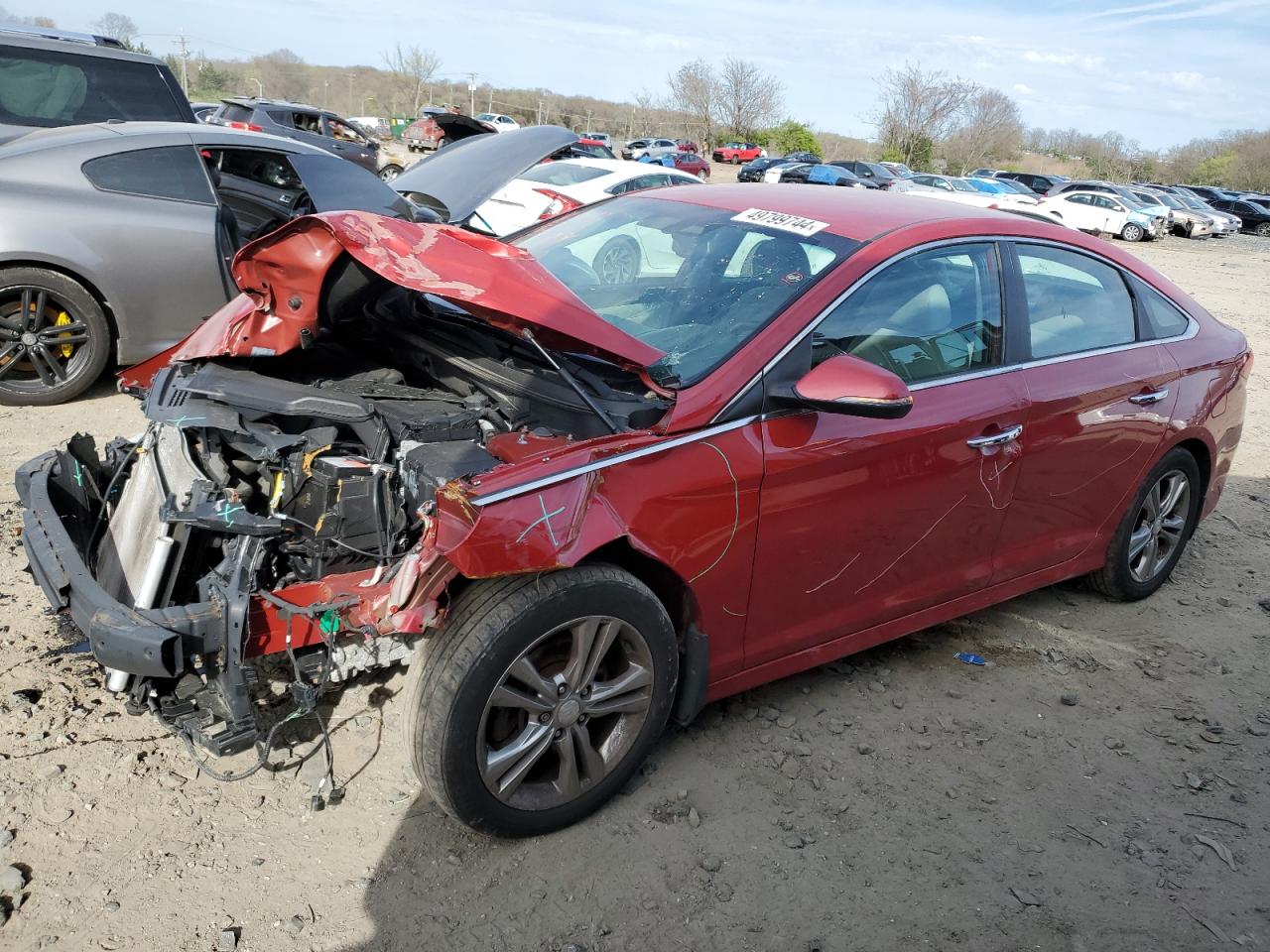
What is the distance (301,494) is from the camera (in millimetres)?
2611

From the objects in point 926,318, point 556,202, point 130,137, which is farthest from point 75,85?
point 926,318

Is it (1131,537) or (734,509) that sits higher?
(734,509)

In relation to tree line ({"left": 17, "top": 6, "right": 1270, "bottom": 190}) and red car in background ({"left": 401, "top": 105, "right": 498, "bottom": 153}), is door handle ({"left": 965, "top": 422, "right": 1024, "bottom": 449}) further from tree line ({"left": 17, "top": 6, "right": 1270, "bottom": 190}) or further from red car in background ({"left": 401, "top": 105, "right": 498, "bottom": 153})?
tree line ({"left": 17, "top": 6, "right": 1270, "bottom": 190})

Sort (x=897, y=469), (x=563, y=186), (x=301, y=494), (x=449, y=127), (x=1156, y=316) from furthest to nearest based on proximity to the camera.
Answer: (x=563, y=186) → (x=449, y=127) → (x=1156, y=316) → (x=897, y=469) → (x=301, y=494)

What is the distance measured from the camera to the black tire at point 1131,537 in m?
4.16

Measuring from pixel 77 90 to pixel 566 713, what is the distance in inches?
273

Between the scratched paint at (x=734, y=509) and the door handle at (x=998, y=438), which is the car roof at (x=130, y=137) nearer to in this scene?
the scratched paint at (x=734, y=509)

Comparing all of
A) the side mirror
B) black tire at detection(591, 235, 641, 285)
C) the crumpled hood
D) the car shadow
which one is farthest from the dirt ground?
black tire at detection(591, 235, 641, 285)

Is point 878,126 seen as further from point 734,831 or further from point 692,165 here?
point 734,831

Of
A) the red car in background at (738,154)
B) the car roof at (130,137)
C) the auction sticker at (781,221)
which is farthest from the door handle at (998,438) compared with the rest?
the red car in background at (738,154)

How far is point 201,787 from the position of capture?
2.78 m

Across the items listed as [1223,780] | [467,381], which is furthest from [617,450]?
[1223,780]

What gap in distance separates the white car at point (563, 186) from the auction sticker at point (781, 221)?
678 centimetres

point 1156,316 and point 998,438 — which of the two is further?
point 1156,316
